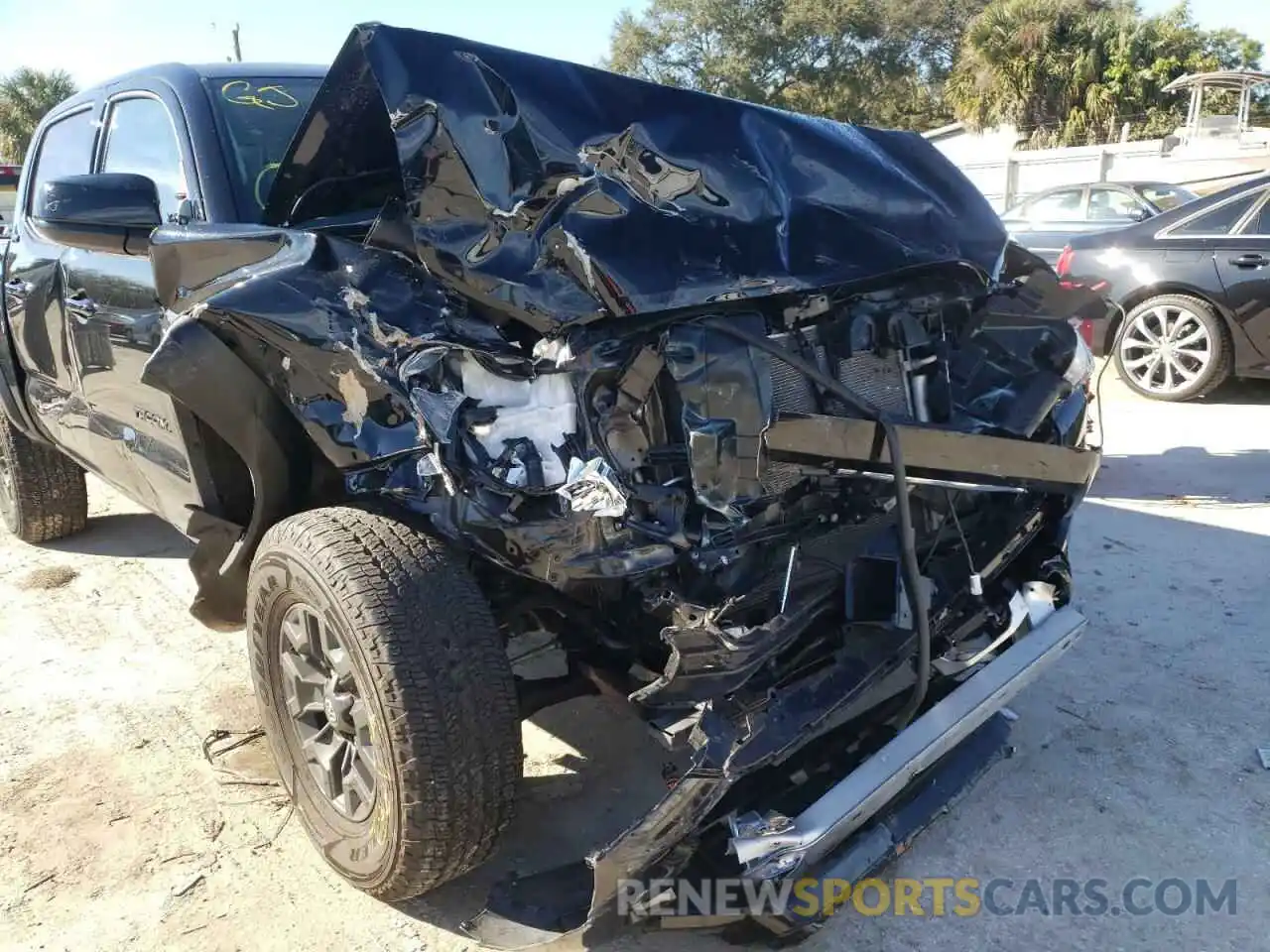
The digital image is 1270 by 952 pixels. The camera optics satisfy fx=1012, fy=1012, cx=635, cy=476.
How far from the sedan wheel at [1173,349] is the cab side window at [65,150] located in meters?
6.56

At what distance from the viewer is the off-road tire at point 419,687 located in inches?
85.4

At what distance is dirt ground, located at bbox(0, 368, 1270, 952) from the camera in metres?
2.48

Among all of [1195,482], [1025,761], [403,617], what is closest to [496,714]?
[403,617]

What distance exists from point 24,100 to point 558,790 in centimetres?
4784

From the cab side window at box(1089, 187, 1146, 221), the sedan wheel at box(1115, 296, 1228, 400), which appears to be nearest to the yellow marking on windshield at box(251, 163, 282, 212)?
the sedan wheel at box(1115, 296, 1228, 400)

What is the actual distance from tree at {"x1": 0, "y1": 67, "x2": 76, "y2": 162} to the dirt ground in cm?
4413

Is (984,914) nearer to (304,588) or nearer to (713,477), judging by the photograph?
(713,477)

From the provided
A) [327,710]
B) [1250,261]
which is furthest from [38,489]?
[1250,261]

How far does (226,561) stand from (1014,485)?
2167mm

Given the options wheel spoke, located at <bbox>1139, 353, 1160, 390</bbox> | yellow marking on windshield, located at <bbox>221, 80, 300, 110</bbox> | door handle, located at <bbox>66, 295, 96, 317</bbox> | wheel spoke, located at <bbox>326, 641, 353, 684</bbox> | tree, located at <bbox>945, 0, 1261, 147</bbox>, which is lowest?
wheel spoke, located at <bbox>1139, 353, 1160, 390</bbox>

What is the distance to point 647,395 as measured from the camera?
220 centimetres

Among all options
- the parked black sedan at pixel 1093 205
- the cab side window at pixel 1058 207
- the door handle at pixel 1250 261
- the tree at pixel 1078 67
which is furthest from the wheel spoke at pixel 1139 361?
the tree at pixel 1078 67

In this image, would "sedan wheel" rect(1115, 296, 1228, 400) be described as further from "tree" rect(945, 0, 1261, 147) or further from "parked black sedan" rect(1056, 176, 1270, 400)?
"tree" rect(945, 0, 1261, 147)

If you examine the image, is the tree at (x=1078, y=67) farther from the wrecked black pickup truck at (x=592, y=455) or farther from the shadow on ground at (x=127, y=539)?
the wrecked black pickup truck at (x=592, y=455)
